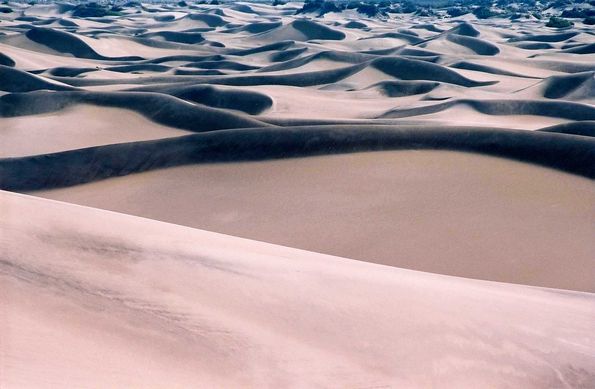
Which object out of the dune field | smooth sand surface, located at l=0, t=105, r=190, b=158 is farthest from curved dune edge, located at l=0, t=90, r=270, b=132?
smooth sand surface, located at l=0, t=105, r=190, b=158

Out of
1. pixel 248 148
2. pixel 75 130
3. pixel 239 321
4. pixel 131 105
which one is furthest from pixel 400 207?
pixel 131 105

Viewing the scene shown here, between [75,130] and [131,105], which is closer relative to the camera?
[75,130]

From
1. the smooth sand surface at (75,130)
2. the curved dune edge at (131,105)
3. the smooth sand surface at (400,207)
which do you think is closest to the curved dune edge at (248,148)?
the smooth sand surface at (400,207)

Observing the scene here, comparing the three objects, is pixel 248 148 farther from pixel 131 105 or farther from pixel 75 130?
pixel 131 105

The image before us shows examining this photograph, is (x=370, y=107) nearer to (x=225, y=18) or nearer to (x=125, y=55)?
(x=125, y=55)

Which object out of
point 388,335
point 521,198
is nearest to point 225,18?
point 521,198

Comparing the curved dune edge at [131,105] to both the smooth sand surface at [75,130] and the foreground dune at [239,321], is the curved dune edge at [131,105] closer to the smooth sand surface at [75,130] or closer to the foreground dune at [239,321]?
the smooth sand surface at [75,130]

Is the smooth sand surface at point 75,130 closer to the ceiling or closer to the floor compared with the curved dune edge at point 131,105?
closer to the floor
